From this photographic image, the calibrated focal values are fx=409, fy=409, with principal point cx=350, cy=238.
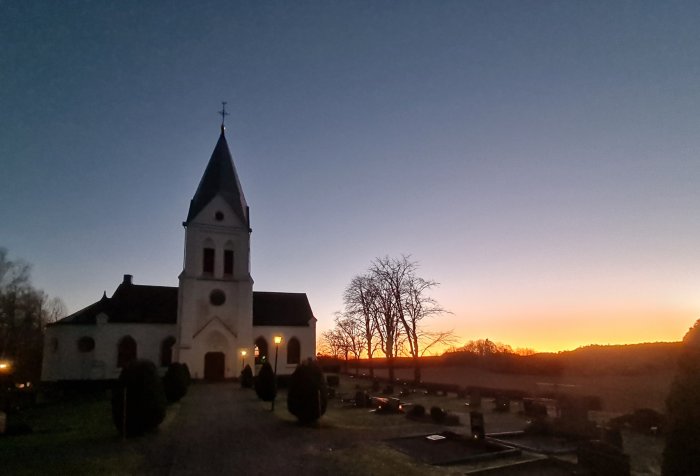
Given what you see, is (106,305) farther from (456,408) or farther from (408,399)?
(456,408)

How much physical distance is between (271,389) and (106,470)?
462 inches

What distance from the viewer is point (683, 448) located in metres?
6.41

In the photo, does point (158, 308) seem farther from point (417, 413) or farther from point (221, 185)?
point (417, 413)

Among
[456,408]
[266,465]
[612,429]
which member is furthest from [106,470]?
[456,408]

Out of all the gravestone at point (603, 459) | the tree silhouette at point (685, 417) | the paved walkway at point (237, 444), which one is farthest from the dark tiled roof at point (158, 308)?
the tree silhouette at point (685, 417)

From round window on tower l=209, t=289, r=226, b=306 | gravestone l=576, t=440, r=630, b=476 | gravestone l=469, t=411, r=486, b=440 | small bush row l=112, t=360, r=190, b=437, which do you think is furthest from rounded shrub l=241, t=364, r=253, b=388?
gravestone l=576, t=440, r=630, b=476

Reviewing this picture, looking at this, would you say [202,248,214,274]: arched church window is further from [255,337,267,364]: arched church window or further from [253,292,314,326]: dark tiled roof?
[255,337,267,364]: arched church window

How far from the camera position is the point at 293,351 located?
135 feet

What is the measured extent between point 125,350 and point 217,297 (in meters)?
8.79

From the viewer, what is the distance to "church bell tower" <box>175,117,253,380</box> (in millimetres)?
35188

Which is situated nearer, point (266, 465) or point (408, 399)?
point (266, 465)

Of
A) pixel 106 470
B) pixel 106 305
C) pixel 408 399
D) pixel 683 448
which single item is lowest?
pixel 408 399

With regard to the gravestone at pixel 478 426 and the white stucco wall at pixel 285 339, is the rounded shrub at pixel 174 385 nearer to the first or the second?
the gravestone at pixel 478 426

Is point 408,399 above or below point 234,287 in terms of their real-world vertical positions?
below
